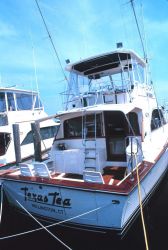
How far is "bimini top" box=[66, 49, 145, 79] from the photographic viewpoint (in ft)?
24.6

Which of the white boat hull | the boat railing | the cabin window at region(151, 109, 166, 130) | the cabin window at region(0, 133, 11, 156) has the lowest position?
the white boat hull

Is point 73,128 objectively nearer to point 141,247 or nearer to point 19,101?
point 141,247

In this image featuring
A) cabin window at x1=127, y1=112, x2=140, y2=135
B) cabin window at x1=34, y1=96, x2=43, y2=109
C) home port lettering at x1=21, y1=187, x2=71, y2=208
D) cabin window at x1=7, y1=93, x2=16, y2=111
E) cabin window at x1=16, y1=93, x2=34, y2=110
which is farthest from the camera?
cabin window at x1=34, y1=96, x2=43, y2=109

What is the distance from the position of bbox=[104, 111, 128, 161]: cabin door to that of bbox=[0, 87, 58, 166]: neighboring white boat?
392cm

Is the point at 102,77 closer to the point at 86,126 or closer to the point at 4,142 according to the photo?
the point at 86,126

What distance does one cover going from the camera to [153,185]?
614 cm

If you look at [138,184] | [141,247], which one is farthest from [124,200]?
[141,247]

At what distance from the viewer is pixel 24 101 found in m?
12.2

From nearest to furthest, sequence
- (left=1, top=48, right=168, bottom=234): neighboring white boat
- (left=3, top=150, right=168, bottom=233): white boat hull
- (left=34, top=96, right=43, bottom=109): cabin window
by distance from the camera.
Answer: (left=3, top=150, right=168, bottom=233): white boat hull < (left=1, top=48, right=168, bottom=234): neighboring white boat < (left=34, top=96, right=43, bottom=109): cabin window

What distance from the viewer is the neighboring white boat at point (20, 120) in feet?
33.3

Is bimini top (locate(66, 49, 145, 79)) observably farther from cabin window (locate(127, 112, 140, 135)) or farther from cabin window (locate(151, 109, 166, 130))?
cabin window (locate(151, 109, 166, 130))

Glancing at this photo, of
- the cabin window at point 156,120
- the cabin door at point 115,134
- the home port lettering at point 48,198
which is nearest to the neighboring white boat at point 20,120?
the cabin door at point 115,134

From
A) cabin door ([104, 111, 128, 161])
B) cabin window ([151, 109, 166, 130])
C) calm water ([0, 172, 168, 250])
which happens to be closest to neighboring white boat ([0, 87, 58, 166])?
cabin door ([104, 111, 128, 161])

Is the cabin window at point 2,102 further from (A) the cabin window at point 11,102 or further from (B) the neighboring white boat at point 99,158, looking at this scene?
(B) the neighboring white boat at point 99,158
